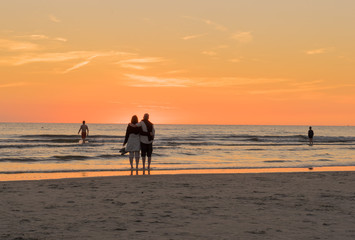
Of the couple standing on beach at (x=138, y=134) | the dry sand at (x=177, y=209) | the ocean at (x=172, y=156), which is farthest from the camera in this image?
the ocean at (x=172, y=156)

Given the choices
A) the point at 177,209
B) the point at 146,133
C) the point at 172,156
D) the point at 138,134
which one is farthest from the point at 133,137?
the point at 172,156

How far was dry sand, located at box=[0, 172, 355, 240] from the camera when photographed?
20.3 feet

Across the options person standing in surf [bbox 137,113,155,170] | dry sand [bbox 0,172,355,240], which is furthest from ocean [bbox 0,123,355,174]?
dry sand [bbox 0,172,355,240]

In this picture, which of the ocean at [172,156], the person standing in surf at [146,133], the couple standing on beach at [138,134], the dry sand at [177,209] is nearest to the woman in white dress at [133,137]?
the couple standing on beach at [138,134]

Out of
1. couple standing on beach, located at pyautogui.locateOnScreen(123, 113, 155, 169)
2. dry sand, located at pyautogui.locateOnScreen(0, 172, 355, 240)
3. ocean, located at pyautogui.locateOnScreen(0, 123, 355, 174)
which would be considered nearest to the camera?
dry sand, located at pyautogui.locateOnScreen(0, 172, 355, 240)

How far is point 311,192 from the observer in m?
10.4

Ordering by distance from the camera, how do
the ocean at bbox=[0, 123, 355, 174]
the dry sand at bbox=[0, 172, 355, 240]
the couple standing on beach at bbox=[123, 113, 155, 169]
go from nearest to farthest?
1. the dry sand at bbox=[0, 172, 355, 240]
2. the couple standing on beach at bbox=[123, 113, 155, 169]
3. the ocean at bbox=[0, 123, 355, 174]

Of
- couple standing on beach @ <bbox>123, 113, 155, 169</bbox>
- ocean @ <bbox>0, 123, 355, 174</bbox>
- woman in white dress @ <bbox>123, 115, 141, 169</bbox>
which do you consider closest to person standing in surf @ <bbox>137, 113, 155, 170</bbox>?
couple standing on beach @ <bbox>123, 113, 155, 169</bbox>

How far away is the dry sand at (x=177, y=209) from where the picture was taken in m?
6.19

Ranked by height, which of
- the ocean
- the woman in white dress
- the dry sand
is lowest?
the ocean

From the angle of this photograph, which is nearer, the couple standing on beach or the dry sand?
the dry sand

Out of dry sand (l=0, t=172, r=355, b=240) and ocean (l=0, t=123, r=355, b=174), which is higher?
dry sand (l=0, t=172, r=355, b=240)

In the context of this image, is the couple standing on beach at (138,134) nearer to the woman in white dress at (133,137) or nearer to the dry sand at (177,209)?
the woman in white dress at (133,137)

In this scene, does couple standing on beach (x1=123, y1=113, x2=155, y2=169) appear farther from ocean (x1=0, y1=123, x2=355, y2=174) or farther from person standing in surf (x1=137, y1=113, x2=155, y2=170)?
ocean (x1=0, y1=123, x2=355, y2=174)
